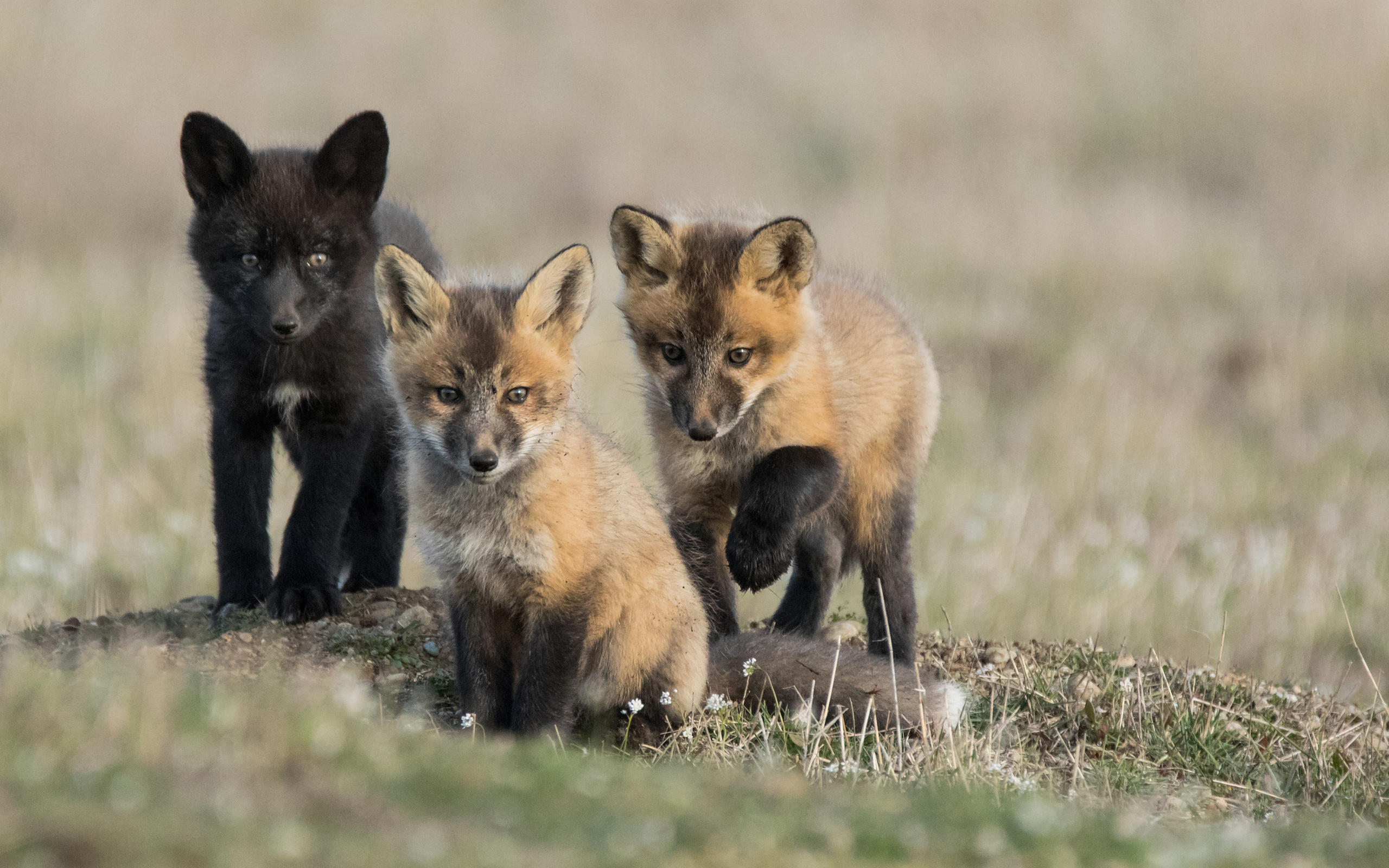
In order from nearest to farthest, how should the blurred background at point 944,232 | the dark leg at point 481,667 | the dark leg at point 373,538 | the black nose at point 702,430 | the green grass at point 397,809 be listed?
the green grass at point 397,809 < the dark leg at point 481,667 < the black nose at point 702,430 < the dark leg at point 373,538 < the blurred background at point 944,232

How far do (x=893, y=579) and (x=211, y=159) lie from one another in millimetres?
3499

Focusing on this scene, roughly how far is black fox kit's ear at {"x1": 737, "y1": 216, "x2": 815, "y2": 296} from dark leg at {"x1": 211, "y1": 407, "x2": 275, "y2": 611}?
223 cm

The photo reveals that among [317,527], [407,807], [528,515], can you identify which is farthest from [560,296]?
[407,807]

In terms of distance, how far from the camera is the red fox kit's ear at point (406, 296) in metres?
4.75

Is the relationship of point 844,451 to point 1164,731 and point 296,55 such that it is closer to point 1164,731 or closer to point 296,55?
point 1164,731

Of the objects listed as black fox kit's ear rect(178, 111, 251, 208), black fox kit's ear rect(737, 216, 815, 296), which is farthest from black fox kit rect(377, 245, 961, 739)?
black fox kit's ear rect(178, 111, 251, 208)

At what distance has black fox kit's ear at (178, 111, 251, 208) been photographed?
5586 millimetres

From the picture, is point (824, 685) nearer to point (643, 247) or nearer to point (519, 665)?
point (519, 665)

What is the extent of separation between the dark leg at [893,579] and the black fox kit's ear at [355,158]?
2731mm

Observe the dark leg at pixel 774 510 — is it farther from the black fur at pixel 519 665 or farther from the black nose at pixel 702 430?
the black fur at pixel 519 665

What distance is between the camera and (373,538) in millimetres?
6789

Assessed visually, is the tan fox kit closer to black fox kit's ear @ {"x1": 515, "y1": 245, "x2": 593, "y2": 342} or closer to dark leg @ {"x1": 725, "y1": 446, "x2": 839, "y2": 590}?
black fox kit's ear @ {"x1": 515, "y1": 245, "x2": 593, "y2": 342}

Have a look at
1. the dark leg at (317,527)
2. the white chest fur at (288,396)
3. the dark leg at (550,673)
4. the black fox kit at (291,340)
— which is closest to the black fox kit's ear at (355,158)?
the black fox kit at (291,340)

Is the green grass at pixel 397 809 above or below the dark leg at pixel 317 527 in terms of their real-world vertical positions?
above
